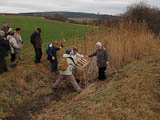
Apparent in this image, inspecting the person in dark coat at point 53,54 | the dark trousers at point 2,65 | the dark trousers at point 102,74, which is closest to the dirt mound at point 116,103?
the dark trousers at point 102,74

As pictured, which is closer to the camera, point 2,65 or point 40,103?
point 40,103

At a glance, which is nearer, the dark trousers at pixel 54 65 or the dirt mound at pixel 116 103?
the dirt mound at pixel 116 103

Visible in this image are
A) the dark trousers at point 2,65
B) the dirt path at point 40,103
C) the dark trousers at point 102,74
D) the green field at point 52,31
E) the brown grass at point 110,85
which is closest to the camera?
the brown grass at point 110,85

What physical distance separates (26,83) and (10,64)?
4.05 feet

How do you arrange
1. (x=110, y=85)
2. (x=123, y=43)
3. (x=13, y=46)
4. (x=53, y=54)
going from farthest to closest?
(x=123, y=43)
(x=53, y=54)
(x=13, y=46)
(x=110, y=85)

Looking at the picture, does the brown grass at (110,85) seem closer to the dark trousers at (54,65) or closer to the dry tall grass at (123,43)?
the dry tall grass at (123,43)

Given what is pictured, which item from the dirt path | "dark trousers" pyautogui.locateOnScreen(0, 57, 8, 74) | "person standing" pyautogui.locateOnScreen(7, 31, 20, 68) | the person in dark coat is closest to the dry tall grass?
the person in dark coat

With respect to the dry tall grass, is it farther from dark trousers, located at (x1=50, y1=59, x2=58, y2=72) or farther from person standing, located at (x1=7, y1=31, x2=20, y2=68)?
person standing, located at (x1=7, y1=31, x2=20, y2=68)

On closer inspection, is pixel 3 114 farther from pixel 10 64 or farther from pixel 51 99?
pixel 10 64

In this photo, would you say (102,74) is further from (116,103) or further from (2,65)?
(2,65)

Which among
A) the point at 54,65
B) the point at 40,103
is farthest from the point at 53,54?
the point at 40,103

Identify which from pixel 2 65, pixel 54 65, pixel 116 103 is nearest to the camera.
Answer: pixel 116 103

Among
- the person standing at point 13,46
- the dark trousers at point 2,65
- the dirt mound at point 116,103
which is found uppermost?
the person standing at point 13,46

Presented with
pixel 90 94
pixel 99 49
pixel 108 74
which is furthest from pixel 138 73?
pixel 90 94
